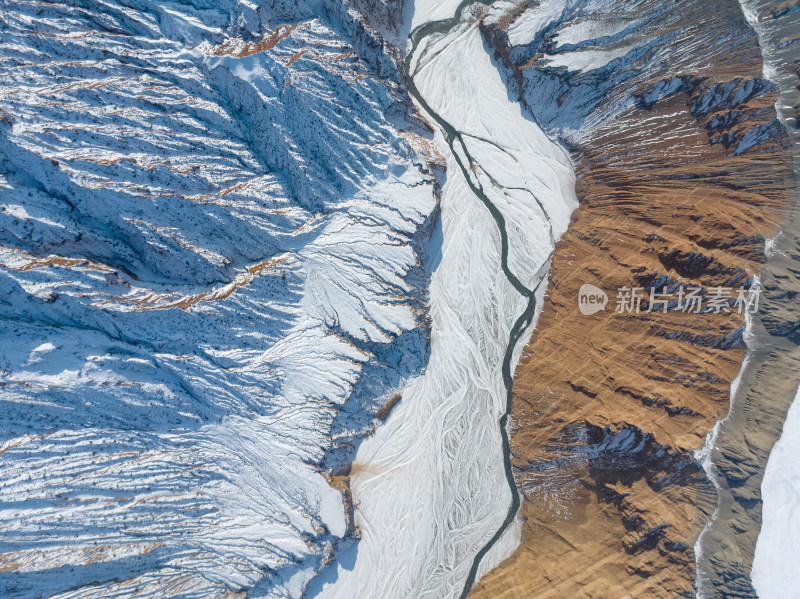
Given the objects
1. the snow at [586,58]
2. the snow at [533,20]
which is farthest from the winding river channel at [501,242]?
the snow at [586,58]

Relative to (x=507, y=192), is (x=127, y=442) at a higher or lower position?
lower

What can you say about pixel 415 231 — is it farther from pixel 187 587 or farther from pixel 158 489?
pixel 187 587

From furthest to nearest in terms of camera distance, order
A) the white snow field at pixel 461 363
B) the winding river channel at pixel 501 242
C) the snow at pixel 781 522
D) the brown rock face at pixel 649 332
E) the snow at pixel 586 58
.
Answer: the snow at pixel 586 58 < the winding river channel at pixel 501 242 < the white snow field at pixel 461 363 < the brown rock face at pixel 649 332 < the snow at pixel 781 522

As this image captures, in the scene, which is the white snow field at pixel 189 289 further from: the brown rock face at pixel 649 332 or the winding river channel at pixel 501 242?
A: the brown rock face at pixel 649 332

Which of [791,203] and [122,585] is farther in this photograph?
[791,203]

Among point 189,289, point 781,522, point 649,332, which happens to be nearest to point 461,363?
point 649,332

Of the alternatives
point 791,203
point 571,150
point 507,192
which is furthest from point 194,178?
point 791,203

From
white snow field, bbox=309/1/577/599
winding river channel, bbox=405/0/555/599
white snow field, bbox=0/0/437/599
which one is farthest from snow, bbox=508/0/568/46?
white snow field, bbox=0/0/437/599
